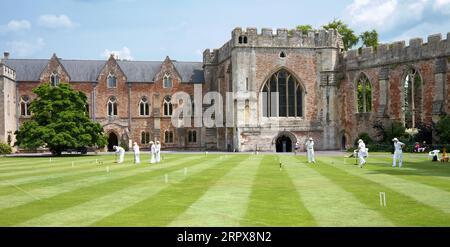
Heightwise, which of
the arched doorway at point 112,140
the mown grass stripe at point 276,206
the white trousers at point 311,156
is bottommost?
the mown grass stripe at point 276,206

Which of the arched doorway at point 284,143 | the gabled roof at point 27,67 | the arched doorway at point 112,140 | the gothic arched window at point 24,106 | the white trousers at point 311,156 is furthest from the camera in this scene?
the arched doorway at point 112,140

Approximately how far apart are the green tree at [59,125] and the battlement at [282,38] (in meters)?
15.4

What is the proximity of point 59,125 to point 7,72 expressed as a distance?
16.3 metres

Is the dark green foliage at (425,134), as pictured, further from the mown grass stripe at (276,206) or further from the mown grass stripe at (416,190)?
the mown grass stripe at (276,206)

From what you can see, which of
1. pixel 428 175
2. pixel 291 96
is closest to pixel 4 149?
pixel 291 96

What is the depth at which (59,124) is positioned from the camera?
45.8m

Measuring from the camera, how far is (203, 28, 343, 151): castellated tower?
52.6 metres

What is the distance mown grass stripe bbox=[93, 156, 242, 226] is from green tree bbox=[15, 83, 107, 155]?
28.1 m

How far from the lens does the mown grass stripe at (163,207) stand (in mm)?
11438

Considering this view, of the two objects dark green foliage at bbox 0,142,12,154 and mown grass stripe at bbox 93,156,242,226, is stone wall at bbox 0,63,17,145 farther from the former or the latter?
mown grass stripe at bbox 93,156,242,226

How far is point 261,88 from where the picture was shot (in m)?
53.0

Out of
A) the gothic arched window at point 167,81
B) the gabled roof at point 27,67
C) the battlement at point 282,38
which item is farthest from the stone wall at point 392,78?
the gabled roof at point 27,67
